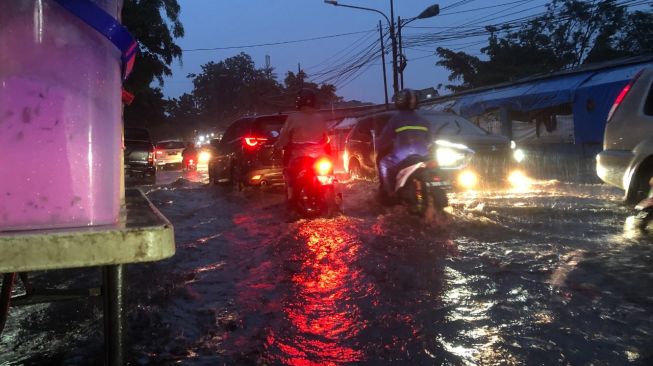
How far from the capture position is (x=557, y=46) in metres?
29.2

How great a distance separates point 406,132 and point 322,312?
3.78 metres

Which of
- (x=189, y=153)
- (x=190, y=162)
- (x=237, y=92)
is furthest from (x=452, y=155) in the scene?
(x=237, y=92)

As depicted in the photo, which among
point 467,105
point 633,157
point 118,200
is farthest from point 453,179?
point 467,105

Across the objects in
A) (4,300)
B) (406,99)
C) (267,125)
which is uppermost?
(267,125)

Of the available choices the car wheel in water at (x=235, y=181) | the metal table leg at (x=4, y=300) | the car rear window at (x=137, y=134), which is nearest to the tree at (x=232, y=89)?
the car rear window at (x=137, y=134)

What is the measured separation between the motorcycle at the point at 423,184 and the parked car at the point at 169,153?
19.9 m

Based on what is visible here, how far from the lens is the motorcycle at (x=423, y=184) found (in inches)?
254

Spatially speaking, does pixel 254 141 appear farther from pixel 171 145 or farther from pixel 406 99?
pixel 171 145

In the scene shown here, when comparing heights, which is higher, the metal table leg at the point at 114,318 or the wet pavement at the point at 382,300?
the metal table leg at the point at 114,318

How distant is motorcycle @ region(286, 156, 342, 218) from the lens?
6.60 metres

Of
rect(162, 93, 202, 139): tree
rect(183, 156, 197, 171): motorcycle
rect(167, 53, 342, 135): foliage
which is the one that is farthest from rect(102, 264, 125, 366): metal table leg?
rect(162, 93, 202, 139): tree

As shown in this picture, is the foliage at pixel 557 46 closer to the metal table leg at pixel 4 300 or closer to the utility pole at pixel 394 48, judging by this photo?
the utility pole at pixel 394 48

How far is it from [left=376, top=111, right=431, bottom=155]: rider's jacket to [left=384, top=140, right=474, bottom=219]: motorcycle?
0.20 metres

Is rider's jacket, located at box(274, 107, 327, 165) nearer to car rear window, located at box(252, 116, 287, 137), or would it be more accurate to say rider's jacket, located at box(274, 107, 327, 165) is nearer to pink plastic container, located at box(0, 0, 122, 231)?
car rear window, located at box(252, 116, 287, 137)
